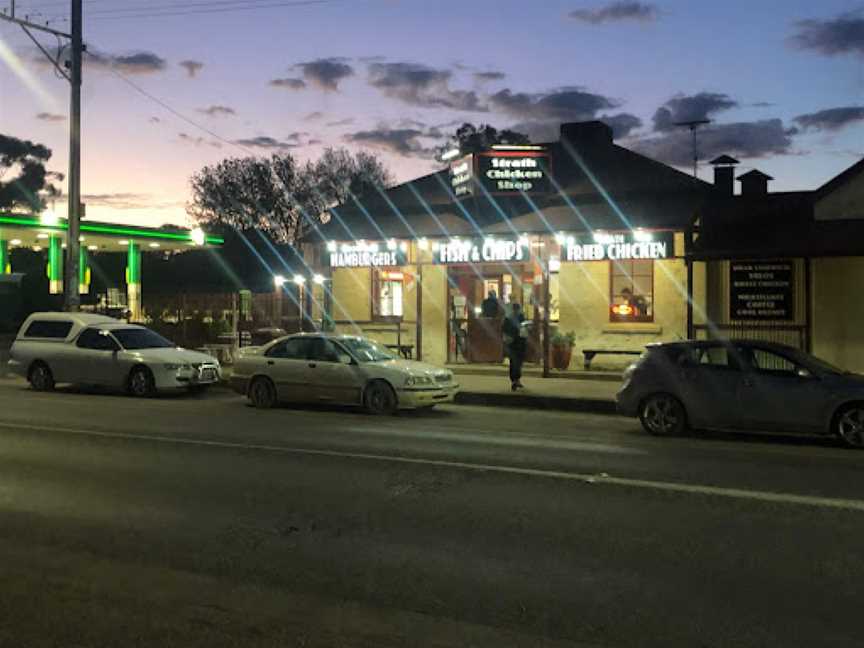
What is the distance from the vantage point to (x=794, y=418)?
11.3 metres

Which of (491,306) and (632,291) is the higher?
(632,291)

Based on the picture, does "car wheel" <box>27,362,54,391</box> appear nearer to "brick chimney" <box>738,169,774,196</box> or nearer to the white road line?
the white road line

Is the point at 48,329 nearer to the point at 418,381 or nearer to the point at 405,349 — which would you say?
the point at 405,349

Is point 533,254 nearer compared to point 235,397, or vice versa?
point 235,397

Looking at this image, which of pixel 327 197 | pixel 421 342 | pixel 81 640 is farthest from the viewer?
pixel 327 197

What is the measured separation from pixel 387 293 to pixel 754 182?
954 cm

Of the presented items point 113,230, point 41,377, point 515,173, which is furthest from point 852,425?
point 113,230

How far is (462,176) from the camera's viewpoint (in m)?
21.3

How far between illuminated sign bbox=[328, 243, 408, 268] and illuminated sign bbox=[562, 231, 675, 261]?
4.37 meters

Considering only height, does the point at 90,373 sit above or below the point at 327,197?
below

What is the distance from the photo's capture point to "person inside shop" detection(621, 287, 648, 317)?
20453mm

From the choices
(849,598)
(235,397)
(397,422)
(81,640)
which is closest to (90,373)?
(235,397)

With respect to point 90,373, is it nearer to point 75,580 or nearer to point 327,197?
point 75,580

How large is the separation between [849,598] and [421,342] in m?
17.1
